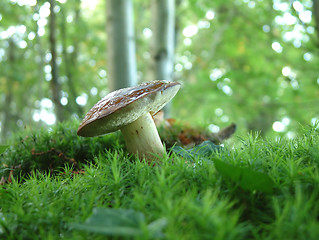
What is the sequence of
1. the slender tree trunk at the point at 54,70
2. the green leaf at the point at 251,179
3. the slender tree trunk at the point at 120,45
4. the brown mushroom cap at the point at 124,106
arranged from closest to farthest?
the green leaf at the point at 251,179 < the brown mushroom cap at the point at 124,106 < the slender tree trunk at the point at 120,45 < the slender tree trunk at the point at 54,70

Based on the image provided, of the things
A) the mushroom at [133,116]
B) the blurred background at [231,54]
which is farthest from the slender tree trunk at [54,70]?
the mushroom at [133,116]

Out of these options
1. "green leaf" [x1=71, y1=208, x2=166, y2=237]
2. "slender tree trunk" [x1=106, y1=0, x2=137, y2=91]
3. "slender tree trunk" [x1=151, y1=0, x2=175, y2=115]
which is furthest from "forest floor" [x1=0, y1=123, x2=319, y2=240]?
"slender tree trunk" [x1=151, y1=0, x2=175, y2=115]

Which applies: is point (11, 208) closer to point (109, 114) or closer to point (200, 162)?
point (109, 114)

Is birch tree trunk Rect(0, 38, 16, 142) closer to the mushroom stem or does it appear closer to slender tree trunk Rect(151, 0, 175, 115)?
slender tree trunk Rect(151, 0, 175, 115)

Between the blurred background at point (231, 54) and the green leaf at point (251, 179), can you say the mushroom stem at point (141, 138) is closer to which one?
the green leaf at point (251, 179)

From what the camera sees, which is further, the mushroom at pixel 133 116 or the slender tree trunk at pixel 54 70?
the slender tree trunk at pixel 54 70

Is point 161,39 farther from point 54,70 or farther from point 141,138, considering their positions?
point 141,138

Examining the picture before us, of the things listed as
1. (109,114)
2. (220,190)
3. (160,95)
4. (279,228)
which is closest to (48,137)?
(109,114)
